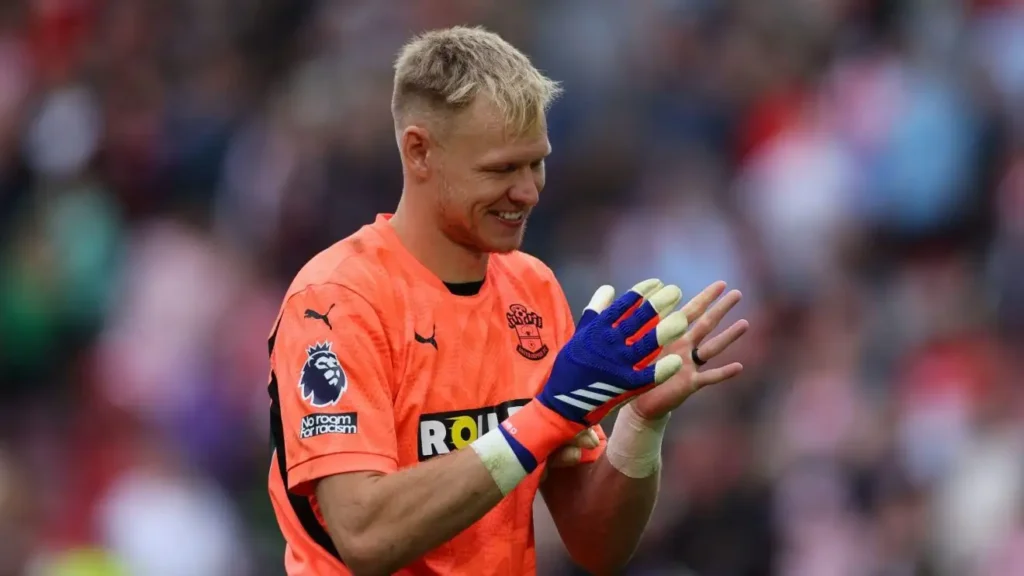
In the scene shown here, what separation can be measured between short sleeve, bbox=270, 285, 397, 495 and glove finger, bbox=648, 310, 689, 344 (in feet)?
2.29

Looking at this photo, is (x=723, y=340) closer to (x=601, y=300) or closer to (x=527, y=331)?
(x=601, y=300)

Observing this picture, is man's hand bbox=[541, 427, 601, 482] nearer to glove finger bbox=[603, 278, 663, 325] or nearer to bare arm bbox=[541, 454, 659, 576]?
bare arm bbox=[541, 454, 659, 576]

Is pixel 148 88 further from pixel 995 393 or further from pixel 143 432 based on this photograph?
pixel 995 393

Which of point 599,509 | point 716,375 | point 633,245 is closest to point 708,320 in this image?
point 716,375

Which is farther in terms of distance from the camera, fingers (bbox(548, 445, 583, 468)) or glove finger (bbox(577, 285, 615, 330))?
fingers (bbox(548, 445, 583, 468))

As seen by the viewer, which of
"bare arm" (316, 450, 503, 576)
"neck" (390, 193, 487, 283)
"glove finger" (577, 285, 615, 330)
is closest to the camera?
"bare arm" (316, 450, 503, 576)

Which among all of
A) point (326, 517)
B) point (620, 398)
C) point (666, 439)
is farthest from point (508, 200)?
point (666, 439)

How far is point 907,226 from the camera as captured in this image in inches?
361

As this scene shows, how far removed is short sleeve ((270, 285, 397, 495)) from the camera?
429 cm

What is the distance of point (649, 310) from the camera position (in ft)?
14.3

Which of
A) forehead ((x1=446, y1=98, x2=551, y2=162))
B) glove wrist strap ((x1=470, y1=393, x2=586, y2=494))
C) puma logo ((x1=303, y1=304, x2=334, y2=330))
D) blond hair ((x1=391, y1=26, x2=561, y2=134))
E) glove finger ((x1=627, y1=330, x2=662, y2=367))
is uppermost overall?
blond hair ((x1=391, y1=26, x2=561, y2=134))

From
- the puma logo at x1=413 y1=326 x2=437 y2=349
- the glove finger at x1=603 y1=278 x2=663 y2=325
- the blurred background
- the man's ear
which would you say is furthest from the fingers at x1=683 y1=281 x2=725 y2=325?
the blurred background

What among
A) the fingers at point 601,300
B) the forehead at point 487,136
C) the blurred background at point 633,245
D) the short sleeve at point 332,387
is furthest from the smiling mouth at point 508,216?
the blurred background at point 633,245

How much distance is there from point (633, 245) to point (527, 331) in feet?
15.7
